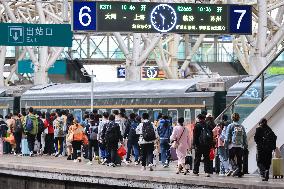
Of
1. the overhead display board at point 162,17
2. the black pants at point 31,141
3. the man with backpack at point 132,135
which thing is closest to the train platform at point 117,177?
the man with backpack at point 132,135

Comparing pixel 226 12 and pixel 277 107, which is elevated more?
pixel 226 12

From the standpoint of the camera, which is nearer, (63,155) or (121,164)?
(121,164)

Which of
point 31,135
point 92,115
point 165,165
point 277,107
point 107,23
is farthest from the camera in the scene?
point 107,23

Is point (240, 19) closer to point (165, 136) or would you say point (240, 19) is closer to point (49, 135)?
point (49, 135)

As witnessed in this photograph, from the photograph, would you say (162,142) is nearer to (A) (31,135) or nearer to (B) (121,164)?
(B) (121,164)

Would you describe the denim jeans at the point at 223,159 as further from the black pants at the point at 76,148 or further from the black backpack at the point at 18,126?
the black backpack at the point at 18,126

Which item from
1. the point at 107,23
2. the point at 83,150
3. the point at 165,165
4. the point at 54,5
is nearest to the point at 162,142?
the point at 165,165

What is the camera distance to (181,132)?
2694 cm

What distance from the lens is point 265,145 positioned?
76.7 feet

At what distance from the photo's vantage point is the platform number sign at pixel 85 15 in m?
40.0

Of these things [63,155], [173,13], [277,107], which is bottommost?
[63,155]

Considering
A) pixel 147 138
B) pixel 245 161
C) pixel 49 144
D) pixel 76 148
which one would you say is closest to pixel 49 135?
pixel 49 144

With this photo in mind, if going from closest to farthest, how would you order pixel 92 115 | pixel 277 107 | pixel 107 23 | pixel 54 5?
pixel 277 107, pixel 92 115, pixel 107 23, pixel 54 5

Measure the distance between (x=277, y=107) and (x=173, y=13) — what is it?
15.4 meters
